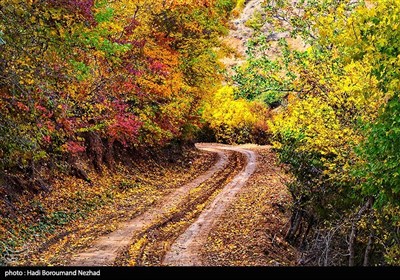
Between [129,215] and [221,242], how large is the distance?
181 inches

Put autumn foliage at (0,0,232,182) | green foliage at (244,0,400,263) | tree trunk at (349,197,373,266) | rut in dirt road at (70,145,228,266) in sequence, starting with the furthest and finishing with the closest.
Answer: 1. tree trunk at (349,197,373,266)
2. rut in dirt road at (70,145,228,266)
3. autumn foliage at (0,0,232,182)
4. green foliage at (244,0,400,263)

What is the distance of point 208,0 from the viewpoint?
27906 millimetres

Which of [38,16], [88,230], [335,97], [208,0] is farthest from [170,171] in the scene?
[38,16]

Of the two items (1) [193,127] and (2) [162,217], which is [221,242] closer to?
(2) [162,217]

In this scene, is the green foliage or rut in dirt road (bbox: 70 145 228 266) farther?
rut in dirt road (bbox: 70 145 228 266)

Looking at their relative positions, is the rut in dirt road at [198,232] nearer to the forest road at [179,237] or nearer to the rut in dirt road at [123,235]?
the forest road at [179,237]

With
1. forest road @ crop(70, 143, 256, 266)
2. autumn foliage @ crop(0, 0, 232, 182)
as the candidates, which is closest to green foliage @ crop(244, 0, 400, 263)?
forest road @ crop(70, 143, 256, 266)

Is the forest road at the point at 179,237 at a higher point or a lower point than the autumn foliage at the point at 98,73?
lower

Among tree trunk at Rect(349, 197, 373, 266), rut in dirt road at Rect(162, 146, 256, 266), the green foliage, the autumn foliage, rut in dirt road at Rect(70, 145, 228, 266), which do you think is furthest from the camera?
rut in dirt road at Rect(162, 146, 256, 266)

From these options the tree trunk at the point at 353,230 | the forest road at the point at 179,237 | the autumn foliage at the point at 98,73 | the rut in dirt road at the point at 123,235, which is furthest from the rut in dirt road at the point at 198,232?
the autumn foliage at the point at 98,73

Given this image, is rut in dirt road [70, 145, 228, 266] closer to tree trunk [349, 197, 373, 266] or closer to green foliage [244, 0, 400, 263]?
green foliage [244, 0, 400, 263]

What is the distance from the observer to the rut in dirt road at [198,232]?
13.7 metres

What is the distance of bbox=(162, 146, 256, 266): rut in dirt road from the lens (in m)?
13.7
